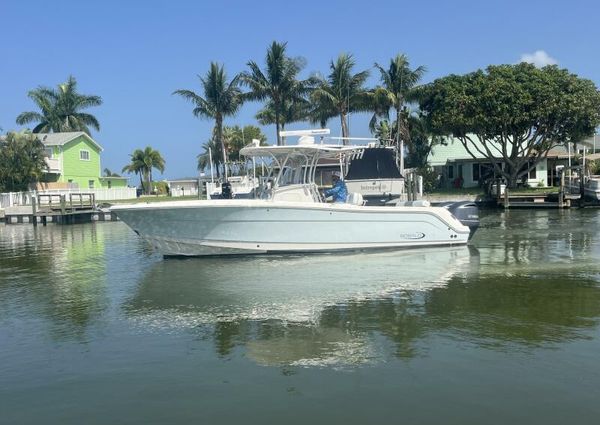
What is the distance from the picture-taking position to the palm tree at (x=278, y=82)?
39000mm

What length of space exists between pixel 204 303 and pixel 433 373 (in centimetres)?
402

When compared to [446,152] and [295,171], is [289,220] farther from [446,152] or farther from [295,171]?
[446,152]

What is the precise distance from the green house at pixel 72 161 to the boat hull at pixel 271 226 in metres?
35.5

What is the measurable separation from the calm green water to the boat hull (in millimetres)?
995

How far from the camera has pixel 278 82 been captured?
39.2 meters

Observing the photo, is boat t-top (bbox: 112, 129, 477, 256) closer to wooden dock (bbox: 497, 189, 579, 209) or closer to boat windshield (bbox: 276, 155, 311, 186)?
boat windshield (bbox: 276, 155, 311, 186)

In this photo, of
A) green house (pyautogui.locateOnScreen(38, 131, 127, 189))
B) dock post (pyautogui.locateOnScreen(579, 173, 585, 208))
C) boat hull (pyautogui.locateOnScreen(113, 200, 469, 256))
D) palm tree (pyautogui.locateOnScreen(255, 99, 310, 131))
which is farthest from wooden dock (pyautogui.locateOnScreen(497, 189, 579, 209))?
green house (pyautogui.locateOnScreen(38, 131, 127, 189))

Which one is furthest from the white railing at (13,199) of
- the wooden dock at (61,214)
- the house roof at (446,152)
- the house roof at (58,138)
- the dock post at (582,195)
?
the dock post at (582,195)

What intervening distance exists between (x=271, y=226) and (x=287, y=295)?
3.86 m

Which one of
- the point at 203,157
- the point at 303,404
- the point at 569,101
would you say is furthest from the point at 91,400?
the point at 203,157

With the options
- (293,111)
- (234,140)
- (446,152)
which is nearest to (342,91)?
(293,111)

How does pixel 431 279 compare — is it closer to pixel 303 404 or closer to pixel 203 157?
pixel 303 404

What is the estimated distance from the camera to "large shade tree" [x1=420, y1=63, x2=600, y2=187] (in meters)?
31.0

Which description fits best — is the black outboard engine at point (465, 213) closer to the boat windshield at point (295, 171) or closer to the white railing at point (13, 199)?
the boat windshield at point (295, 171)
